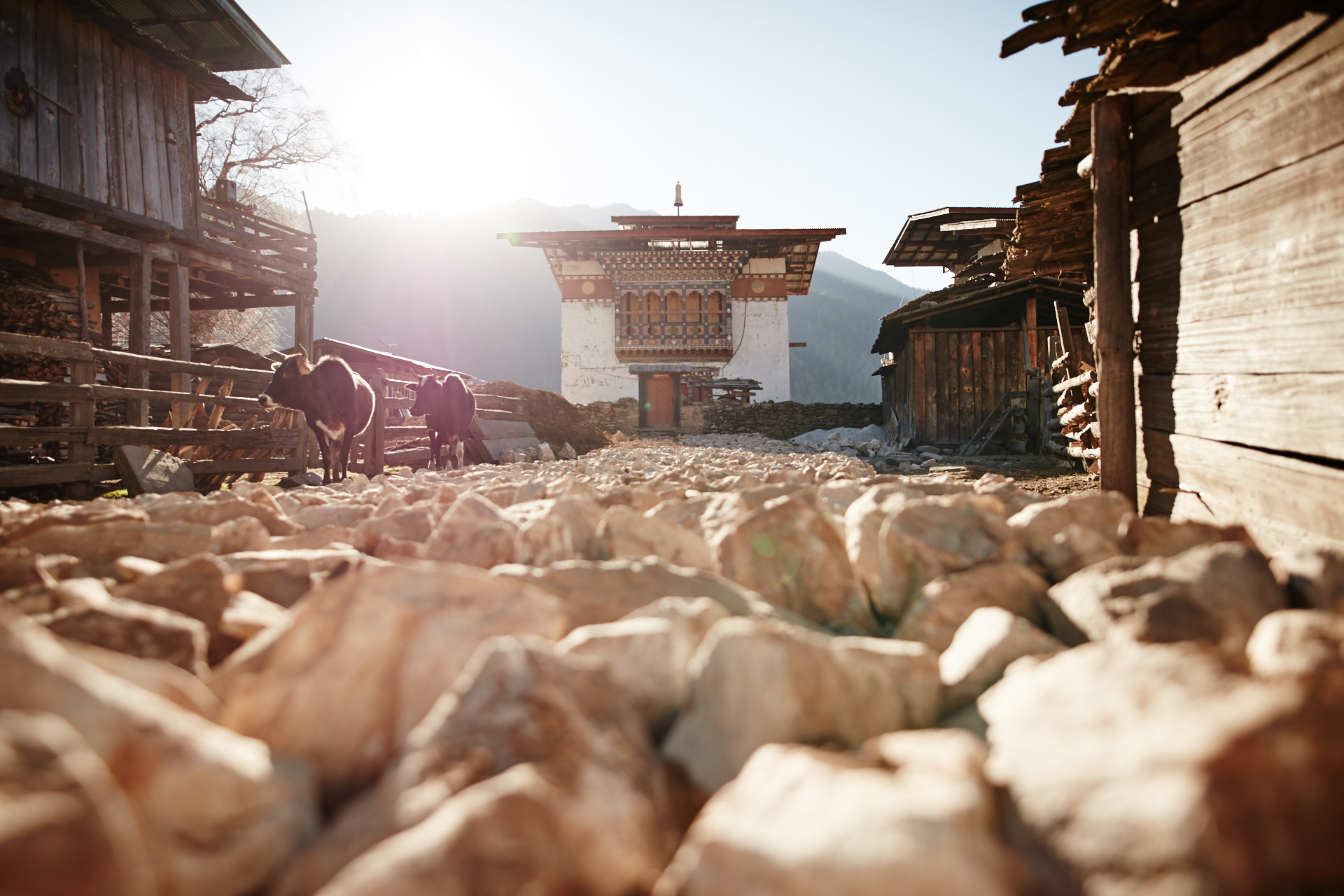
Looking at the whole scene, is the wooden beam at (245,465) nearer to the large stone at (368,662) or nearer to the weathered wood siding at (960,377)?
the large stone at (368,662)

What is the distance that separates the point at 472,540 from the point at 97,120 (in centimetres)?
1362

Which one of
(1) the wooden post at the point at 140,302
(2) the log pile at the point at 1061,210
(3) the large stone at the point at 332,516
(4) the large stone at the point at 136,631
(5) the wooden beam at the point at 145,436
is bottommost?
(3) the large stone at the point at 332,516

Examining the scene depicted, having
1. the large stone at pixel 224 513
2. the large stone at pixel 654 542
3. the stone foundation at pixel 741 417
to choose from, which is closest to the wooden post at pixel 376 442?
the large stone at pixel 224 513

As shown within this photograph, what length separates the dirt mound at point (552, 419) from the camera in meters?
16.6

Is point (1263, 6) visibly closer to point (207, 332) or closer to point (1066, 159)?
point (1066, 159)

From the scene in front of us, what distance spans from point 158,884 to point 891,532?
156cm

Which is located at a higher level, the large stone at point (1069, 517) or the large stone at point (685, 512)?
the large stone at point (1069, 517)

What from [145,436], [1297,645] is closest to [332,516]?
[1297,645]

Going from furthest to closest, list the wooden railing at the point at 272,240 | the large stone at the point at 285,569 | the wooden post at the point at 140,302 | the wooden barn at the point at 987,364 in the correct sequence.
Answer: the wooden railing at the point at 272,240, the wooden barn at the point at 987,364, the wooden post at the point at 140,302, the large stone at the point at 285,569

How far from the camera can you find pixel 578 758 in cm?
88

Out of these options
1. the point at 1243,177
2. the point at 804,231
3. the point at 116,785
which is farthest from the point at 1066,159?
the point at 804,231

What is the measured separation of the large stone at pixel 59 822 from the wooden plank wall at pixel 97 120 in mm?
12682

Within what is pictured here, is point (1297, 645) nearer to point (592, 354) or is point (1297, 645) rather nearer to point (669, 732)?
point (669, 732)

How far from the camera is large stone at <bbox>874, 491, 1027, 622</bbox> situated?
1699 millimetres
